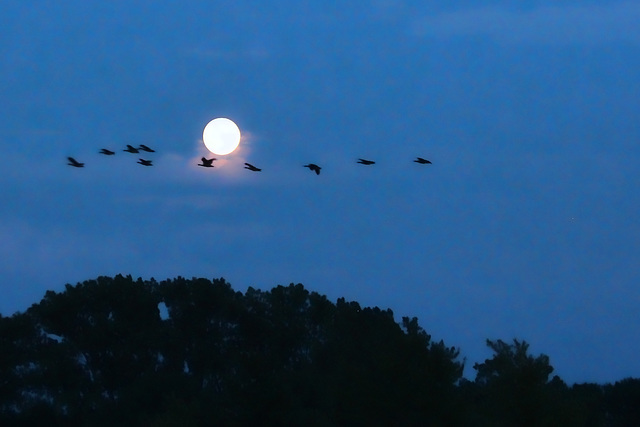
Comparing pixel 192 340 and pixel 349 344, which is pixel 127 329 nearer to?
pixel 192 340

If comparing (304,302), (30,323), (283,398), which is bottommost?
(283,398)

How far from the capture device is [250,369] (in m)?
40.8

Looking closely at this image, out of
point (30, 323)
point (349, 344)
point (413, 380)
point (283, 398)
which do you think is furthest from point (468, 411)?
point (30, 323)

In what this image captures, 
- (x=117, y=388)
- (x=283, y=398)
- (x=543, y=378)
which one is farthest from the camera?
(x=117, y=388)

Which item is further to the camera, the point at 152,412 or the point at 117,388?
the point at 117,388

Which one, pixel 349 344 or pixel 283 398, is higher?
pixel 349 344

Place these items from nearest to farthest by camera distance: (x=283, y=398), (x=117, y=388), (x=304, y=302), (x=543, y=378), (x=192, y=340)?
(x=543, y=378) → (x=283, y=398) → (x=117, y=388) → (x=192, y=340) → (x=304, y=302)

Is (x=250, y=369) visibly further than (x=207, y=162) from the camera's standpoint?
Yes

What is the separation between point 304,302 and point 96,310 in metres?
15.4

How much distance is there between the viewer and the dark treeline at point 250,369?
38.0 m

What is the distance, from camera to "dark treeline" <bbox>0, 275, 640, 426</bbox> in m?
38.0

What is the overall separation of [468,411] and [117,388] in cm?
2680

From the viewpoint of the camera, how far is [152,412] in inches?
2153

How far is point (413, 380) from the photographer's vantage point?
125 feet
